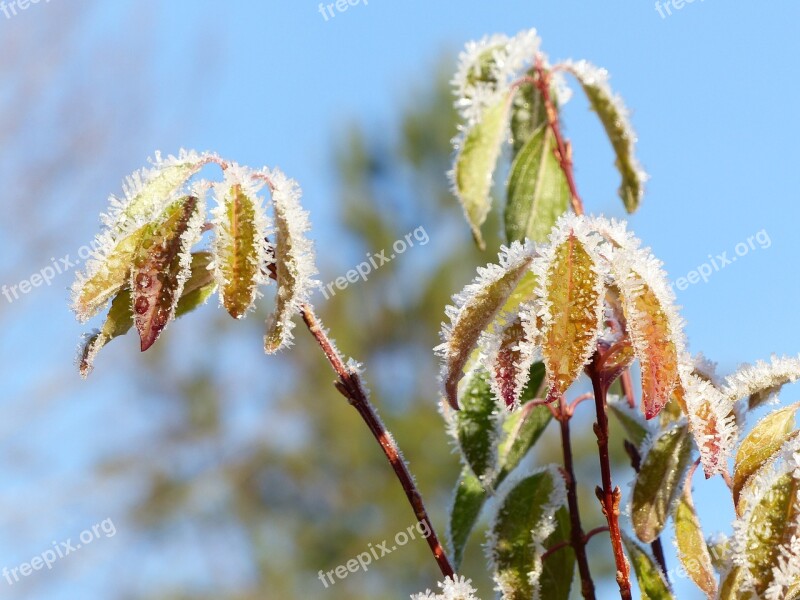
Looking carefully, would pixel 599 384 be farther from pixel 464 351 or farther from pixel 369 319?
pixel 369 319

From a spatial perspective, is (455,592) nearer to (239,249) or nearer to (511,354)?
(511,354)

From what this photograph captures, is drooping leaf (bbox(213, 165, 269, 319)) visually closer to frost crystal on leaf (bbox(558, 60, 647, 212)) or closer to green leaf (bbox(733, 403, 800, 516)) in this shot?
green leaf (bbox(733, 403, 800, 516))

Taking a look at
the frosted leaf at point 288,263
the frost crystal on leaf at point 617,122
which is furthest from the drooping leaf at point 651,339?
the frost crystal on leaf at point 617,122

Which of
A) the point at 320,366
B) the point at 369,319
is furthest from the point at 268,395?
the point at 369,319

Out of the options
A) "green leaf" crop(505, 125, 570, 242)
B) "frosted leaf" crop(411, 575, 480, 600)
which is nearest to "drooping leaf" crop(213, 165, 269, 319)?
"frosted leaf" crop(411, 575, 480, 600)

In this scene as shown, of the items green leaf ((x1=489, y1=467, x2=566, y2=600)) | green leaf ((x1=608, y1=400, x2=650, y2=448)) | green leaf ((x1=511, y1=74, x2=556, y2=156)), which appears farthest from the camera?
green leaf ((x1=511, y1=74, x2=556, y2=156))

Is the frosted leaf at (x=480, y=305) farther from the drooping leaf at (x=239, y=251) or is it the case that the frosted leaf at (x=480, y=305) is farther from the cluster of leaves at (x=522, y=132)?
the cluster of leaves at (x=522, y=132)
